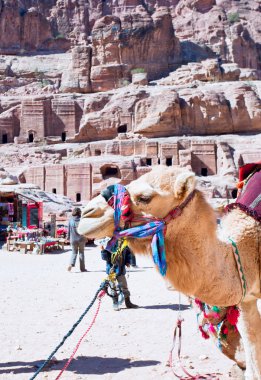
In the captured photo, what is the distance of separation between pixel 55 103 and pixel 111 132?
830cm

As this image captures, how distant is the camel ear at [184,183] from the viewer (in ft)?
8.61

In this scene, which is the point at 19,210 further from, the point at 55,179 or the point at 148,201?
the point at 148,201

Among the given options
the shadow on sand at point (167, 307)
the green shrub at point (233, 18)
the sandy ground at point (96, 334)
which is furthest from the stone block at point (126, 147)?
the shadow on sand at point (167, 307)

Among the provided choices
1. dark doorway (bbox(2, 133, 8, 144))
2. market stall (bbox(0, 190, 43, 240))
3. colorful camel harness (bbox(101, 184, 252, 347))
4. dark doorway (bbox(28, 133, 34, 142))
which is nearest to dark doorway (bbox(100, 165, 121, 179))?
dark doorway (bbox(28, 133, 34, 142))

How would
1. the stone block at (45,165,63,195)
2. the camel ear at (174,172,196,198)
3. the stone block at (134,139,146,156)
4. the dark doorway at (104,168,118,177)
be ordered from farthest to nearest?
1. the stone block at (134,139,146,156)
2. the dark doorway at (104,168,118,177)
3. the stone block at (45,165,63,195)
4. the camel ear at (174,172,196,198)

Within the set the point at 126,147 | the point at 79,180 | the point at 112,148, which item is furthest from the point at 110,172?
the point at 79,180

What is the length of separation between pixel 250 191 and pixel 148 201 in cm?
141

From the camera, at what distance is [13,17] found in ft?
202

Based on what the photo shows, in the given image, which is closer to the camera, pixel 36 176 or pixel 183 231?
pixel 183 231

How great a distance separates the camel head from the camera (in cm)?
266

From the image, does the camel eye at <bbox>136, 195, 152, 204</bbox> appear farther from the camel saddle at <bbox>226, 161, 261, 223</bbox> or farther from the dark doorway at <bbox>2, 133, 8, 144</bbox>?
the dark doorway at <bbox>2, 133, 8, 144</bbox>

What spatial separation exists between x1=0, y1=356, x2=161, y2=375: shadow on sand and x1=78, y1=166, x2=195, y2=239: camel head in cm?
250

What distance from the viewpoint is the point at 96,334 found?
19.3ft

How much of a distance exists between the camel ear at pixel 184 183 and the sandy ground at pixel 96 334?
0.51 m
